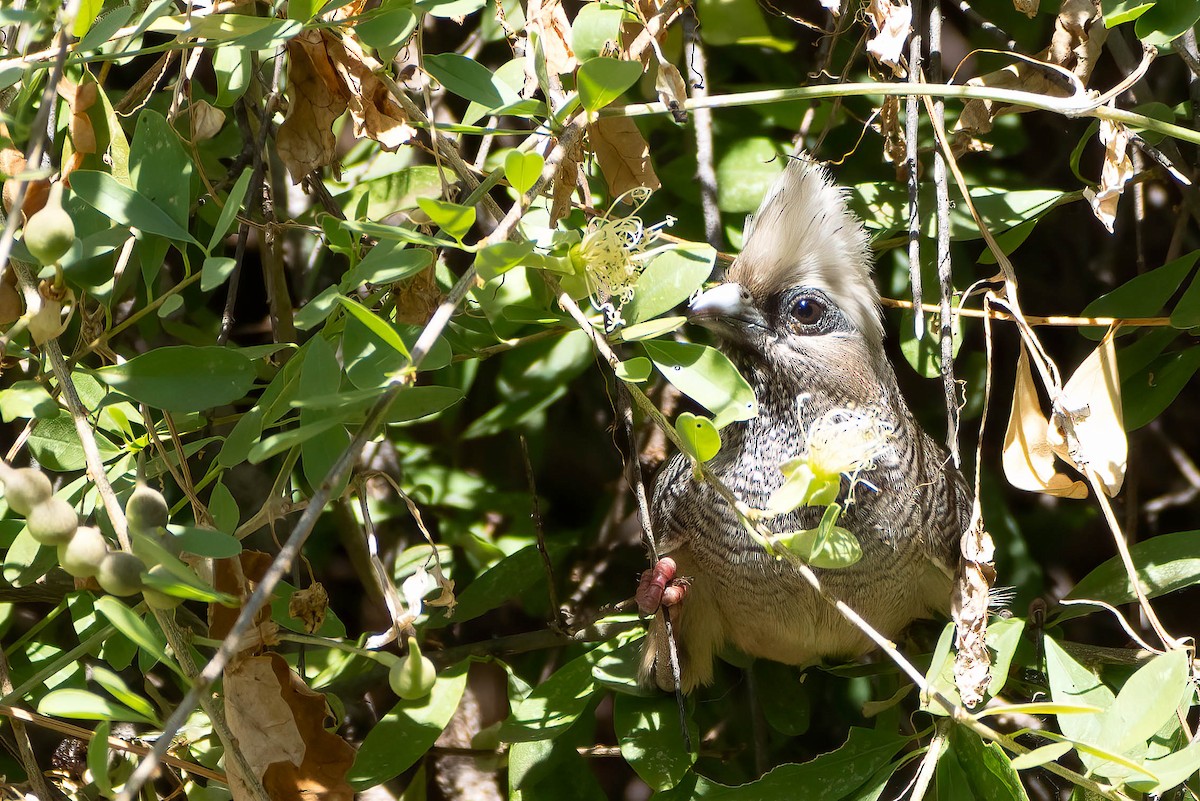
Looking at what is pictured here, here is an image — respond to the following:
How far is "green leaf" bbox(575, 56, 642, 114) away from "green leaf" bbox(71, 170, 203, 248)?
1.71 feet

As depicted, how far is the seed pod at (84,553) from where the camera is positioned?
105cm

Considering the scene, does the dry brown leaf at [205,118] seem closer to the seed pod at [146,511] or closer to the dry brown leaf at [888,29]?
the seed pod at [146,511]

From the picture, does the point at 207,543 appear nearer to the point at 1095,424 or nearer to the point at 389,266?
the point at 389,266

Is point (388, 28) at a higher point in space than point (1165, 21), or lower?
higher

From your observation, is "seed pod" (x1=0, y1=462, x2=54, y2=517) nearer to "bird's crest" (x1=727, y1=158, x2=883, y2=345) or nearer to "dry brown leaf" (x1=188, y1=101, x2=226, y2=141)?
"dry brown leaf" (x1=188, y1=101, x2=226, y2=141)

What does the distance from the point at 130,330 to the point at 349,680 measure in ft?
3.32

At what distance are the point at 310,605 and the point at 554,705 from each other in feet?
1.88

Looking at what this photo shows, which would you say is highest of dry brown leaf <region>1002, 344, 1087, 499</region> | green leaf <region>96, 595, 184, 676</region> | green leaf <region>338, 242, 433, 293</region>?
green leaf <region>338, 242, 433, 293</region>

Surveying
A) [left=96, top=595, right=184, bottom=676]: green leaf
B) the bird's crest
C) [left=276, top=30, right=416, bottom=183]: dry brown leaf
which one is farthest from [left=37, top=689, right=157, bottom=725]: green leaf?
the bird's crest

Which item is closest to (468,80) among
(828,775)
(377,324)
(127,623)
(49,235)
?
(377,324)

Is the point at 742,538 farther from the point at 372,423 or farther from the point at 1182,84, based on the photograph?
the point at 1182,84

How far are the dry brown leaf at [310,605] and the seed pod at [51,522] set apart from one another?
1.83 feet

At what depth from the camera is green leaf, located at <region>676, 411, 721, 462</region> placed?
1296mm

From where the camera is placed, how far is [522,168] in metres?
1.24
